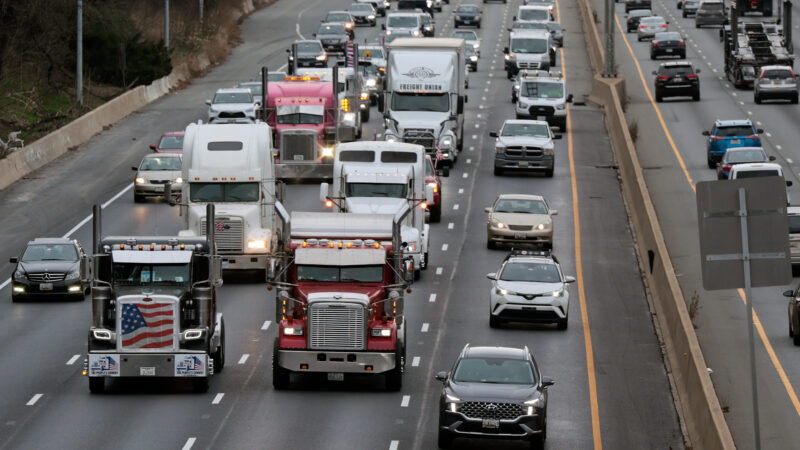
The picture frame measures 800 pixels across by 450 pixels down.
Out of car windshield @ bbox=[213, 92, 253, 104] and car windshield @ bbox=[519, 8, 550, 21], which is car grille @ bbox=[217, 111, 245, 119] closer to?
car windshield @ bbox=[213, 92, 253, 104]

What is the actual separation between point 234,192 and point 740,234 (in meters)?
27.0

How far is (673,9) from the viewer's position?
122 m

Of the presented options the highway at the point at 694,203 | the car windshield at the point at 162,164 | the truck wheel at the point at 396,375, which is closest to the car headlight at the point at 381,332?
the truck wheel at the point at 396,375

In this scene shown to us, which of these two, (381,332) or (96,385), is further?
(96,385)

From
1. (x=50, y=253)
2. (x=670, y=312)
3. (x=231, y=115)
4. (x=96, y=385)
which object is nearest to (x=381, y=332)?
(x=96, y=385)

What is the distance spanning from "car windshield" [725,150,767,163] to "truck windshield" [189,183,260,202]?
20.2 meters

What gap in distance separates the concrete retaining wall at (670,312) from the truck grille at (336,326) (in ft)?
20.0

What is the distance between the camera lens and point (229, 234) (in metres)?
42.0

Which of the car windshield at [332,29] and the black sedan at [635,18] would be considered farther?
the black sedan at [635,18]

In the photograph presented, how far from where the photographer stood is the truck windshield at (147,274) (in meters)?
30.0

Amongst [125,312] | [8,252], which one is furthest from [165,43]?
[125,312]

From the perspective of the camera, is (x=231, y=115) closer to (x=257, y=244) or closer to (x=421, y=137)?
(x=421, y=137)

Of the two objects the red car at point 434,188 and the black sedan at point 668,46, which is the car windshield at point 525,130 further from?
the black sedan at point 668,46

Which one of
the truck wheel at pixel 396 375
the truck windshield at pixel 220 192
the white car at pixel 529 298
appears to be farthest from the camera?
the truck windshield at pixel 220 192
